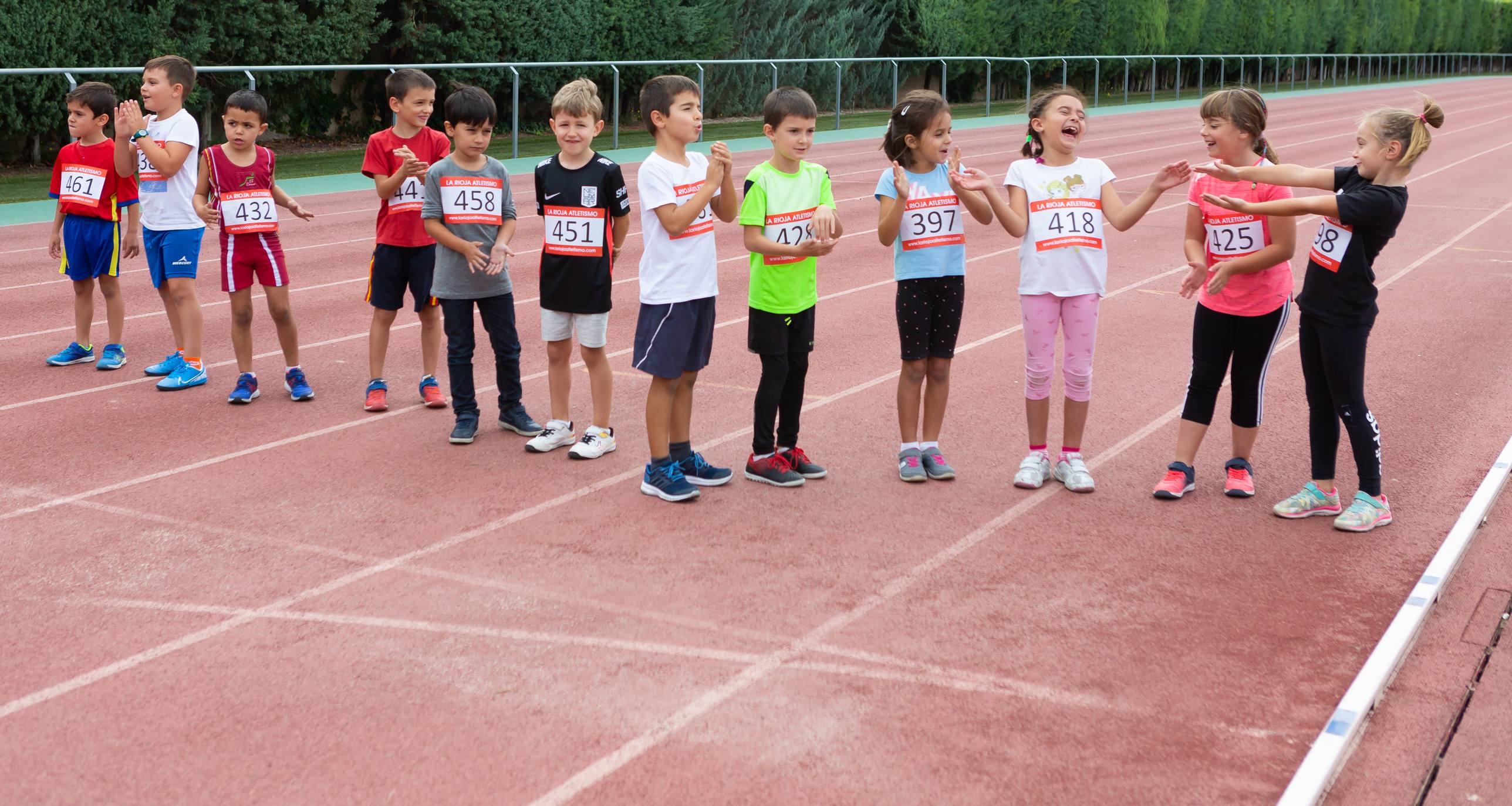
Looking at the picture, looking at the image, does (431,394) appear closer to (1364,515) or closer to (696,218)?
(696,218)

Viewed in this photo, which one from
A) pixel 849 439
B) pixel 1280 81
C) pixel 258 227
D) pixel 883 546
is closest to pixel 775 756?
pixel 883 546

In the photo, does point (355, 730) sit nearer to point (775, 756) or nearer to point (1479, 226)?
point (775, 756)

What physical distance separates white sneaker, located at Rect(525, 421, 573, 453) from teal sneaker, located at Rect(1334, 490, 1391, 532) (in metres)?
3.46

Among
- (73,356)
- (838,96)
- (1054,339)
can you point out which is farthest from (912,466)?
(838,96)

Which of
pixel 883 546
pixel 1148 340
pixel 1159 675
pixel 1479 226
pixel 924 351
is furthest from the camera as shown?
pixel 1479 226

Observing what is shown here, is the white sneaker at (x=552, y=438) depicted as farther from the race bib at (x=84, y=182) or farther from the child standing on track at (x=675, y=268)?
the race bib at (x=84, y=182)

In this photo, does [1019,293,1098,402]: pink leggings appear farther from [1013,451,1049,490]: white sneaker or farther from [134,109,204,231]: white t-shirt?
[134,109,204,231]: white t-shirt

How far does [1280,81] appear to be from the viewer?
176 feet

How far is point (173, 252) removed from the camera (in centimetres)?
778

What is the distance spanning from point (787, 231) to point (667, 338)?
68cm

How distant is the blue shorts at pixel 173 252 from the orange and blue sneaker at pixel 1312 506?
578 cm

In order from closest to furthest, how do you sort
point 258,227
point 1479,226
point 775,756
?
point 775,756 → point 258,227 → point 1479,226

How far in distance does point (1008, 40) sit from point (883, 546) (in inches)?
1487

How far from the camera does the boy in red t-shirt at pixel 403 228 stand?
706 centimetres
